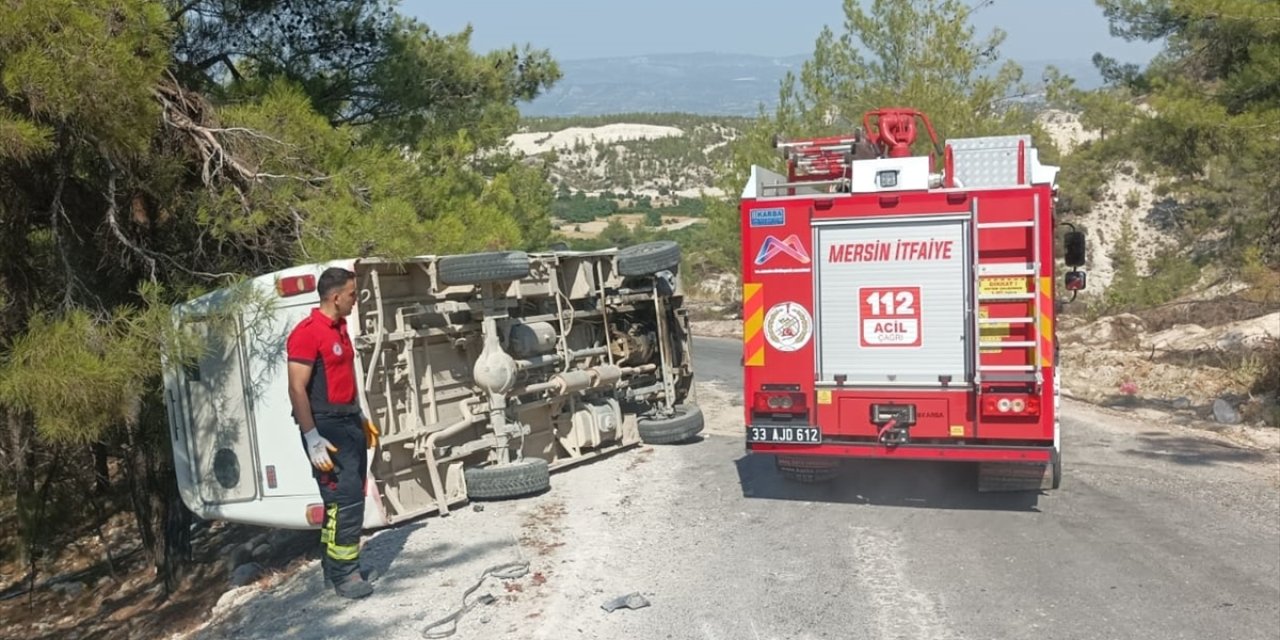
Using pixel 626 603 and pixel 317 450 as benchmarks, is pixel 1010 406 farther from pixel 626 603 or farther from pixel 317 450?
pixel 317 450

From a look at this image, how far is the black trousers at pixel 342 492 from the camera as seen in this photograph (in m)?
6.05

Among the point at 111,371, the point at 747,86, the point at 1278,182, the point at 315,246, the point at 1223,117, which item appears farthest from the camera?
the point at 747,86

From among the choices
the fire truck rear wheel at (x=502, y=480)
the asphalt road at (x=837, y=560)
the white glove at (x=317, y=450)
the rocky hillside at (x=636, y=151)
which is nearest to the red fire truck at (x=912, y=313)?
the asphalt road at (x=837, y=560)

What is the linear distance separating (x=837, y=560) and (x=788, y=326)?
78.1 inches

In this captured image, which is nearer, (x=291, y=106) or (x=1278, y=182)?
(x=291, y=106)

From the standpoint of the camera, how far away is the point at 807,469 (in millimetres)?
8719

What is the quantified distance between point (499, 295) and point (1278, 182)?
11.4m

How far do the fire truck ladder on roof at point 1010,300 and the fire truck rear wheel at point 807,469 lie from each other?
150 centimetres

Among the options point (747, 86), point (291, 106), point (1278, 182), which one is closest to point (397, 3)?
point (291, 106)

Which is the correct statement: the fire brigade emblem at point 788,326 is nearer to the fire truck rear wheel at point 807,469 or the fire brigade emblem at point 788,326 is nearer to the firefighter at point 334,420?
the fire truck rear wheel at point 807,469

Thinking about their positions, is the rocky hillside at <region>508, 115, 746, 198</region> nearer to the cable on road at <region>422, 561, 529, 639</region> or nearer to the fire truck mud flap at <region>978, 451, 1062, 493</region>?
the fire truck mud flap at <region>978, 451, 1062, 493</region>

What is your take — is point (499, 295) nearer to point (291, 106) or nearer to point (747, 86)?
point (291, 106)

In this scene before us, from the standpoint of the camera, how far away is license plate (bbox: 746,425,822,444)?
26.6 feet

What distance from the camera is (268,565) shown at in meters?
7.68
